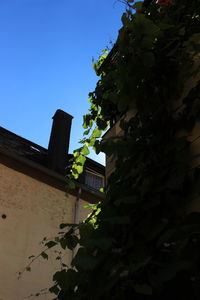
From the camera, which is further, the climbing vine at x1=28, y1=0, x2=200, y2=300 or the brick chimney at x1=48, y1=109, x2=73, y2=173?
the brick chimney at x1=48, y1=109, x2=73, y2=173

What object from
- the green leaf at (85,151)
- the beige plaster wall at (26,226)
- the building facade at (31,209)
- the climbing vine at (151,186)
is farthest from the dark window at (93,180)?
the climbing vine at (151,186)

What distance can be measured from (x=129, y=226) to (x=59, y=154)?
9.35 m

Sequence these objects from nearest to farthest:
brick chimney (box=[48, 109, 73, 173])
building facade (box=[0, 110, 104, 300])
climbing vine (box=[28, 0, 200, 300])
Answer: climbing vine (box=[28, 0, 200, 300])
building facade (box=[0, 110, 104, 300])
brick chimney (box=[48, 109, 73, 173])

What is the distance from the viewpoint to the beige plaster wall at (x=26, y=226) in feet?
23.3

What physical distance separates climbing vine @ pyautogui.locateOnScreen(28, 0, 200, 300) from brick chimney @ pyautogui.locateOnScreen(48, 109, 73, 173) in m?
8.43

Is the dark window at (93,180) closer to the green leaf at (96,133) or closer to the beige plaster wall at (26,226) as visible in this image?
the beige plaster wall at (26,226)

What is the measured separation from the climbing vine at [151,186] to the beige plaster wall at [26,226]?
5980mm

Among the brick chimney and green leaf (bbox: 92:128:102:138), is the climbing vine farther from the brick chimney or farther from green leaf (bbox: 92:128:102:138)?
the brick chimney

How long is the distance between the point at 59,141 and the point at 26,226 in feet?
12.5

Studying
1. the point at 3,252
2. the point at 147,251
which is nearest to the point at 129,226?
the point at 147,251

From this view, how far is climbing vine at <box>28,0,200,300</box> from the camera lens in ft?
3.84

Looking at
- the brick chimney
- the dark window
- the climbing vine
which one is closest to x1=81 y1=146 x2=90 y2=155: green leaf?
the climbing vine

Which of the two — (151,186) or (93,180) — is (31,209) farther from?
(151,186)

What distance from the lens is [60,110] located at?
11.8m
